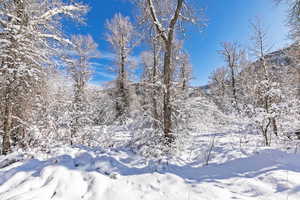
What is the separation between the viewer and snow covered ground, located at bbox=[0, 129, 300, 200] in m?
2.67

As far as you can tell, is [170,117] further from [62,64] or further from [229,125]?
[62,64]

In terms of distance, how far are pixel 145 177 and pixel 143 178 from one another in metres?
0.05

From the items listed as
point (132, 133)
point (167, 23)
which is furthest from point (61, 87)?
point (167, 23)

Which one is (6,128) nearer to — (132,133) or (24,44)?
(24,44)

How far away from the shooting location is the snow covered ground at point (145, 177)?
267 cm

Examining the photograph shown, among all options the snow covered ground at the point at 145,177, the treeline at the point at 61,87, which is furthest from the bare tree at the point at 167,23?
the snow covered ground at the point at 145,177

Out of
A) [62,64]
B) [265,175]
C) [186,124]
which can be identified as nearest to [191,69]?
[186,124]

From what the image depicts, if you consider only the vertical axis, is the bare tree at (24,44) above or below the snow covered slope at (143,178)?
above

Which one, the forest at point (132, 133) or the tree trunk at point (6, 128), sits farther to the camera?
the tree trunk at point (6, 128)

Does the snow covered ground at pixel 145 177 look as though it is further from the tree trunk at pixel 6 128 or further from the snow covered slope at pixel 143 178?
the tree trunk at pixel 6 128

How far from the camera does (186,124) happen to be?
19.5 ft

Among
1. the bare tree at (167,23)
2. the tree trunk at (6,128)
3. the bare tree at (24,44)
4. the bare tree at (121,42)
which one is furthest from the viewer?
the bare tree at (121,42)

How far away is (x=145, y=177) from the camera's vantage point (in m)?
3.29

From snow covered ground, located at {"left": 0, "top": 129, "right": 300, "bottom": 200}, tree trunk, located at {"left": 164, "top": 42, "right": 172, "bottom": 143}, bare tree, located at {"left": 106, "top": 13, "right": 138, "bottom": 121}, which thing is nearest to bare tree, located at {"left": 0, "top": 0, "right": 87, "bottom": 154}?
snow covered ground, located at {"left": 0, "top": 129, "right": 300, "bottom": 200}
